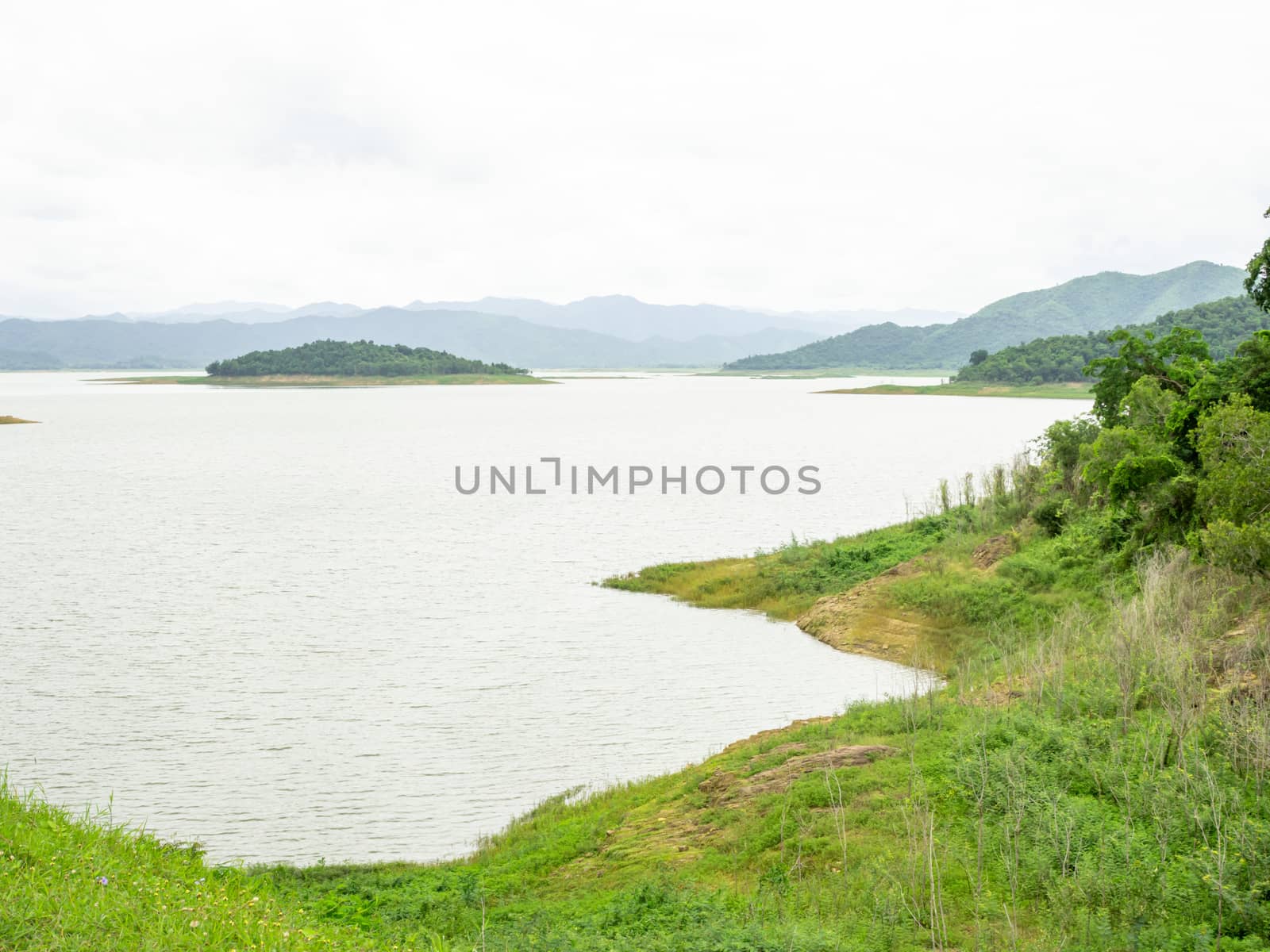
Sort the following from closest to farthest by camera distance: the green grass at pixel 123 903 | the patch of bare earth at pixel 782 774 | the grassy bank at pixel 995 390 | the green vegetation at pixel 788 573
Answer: the green grass at pixel 123 903 < the patch of bare earth at pixel 782 774 < the green vegetation at pixel 788 573 < the grassy bank at pixel 995 390

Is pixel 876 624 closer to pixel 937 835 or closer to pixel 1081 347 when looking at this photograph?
pixel 937 835

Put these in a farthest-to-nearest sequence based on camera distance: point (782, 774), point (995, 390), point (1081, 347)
Result: point (995, 390) < point (1081, 347) < point (782, 774)

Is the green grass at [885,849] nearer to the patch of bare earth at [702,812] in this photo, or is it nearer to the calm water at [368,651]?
the patch of bare earth at [702,812]

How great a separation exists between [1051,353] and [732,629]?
140 m

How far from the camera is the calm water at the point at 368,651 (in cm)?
1519

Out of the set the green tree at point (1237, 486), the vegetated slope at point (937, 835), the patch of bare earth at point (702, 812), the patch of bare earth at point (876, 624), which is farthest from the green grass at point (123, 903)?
the patch of bare earth at point (876, 624)

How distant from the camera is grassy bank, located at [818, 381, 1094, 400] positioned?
136m

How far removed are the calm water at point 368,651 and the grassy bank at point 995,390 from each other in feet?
289

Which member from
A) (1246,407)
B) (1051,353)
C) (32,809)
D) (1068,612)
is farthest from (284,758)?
(1051,353)

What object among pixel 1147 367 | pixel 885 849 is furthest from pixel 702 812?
pixel 1147 367

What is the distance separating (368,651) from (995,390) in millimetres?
146579

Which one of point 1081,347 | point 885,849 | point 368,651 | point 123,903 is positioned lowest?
point 368,651

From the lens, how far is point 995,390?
15625cm

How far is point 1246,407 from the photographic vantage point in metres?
14.7
